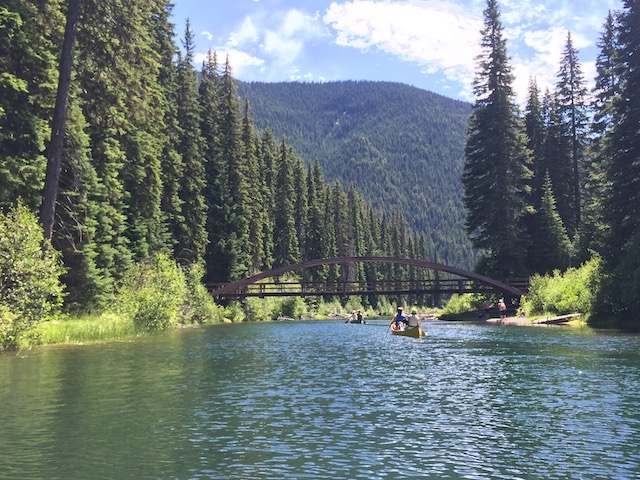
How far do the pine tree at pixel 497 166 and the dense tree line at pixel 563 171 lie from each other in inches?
3.5

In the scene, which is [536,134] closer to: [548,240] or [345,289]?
[548,240]

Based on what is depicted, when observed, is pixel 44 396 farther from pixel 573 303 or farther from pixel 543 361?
pixel 573 303

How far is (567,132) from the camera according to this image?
62.1 m

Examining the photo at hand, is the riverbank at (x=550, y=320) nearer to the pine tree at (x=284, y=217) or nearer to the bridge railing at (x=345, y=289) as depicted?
the bridge railing at (x=345, y=289)

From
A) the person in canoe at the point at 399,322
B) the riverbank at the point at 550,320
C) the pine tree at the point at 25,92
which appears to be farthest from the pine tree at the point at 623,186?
the pine tree at the point at 25,92

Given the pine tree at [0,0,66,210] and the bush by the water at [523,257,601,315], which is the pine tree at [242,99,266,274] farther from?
the pine tree at [0,0,66,210]

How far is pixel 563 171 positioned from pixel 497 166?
40.4ft

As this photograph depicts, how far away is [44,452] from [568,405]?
9.49m

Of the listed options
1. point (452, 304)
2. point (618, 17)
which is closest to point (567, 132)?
point (452, 304)

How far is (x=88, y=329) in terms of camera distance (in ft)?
88.2

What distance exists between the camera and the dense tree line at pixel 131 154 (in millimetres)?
25141

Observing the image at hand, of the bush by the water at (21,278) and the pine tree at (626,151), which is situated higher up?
the pine tree at (626,151)

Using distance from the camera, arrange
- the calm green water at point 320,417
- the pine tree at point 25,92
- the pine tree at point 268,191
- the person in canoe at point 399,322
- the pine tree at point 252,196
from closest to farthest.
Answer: the calm green water at point 320,417
the pine tree at point 25,92
the person in canoe at point 399,322
the pine tree at point 252,196
the pine tree at point 268,191

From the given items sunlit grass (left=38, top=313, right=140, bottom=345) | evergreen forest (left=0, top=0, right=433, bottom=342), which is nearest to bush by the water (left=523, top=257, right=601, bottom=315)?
sunlit grass (left=38, top=313, right=140, bottom=345)
